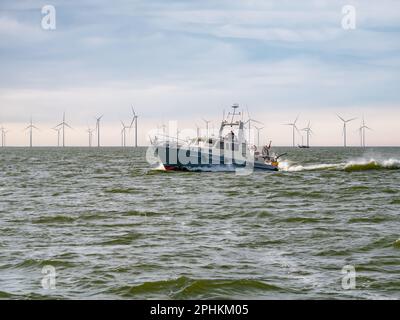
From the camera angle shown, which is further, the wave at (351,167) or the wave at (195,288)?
the wave at (351,167)

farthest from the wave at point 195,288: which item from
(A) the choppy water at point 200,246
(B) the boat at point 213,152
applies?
(B) the boat at point 213,152

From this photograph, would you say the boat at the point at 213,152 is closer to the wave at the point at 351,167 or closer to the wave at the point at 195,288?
the wave at the point at 351,167

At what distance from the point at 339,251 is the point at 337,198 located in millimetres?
16822

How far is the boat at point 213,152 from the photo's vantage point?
54.8 metres

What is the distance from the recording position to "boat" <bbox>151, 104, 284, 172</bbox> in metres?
54.8

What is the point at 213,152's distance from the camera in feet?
182

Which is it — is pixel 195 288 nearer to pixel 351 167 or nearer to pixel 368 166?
pixel 351 167

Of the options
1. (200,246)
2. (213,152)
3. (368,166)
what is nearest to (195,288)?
(200,246)

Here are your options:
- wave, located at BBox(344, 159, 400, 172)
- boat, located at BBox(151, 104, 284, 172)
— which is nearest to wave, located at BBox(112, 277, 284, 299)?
boat, located at BBox(151, 104, 284, 172)

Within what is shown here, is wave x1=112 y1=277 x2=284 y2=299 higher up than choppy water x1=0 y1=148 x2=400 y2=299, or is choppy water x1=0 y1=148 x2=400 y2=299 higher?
choppy water x1=0 y1=148 x2=400 y2=299

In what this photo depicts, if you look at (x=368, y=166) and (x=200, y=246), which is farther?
(x=368, y=166)

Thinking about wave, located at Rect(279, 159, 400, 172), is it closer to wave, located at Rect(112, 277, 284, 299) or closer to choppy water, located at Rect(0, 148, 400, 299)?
choppy water, located at Rect(0, 148, 400, 299)

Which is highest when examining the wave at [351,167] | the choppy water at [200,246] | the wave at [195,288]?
the wave at [351,167]

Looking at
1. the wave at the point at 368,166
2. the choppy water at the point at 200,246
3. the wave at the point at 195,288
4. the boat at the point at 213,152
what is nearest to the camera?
the wave at the point at 195,288
